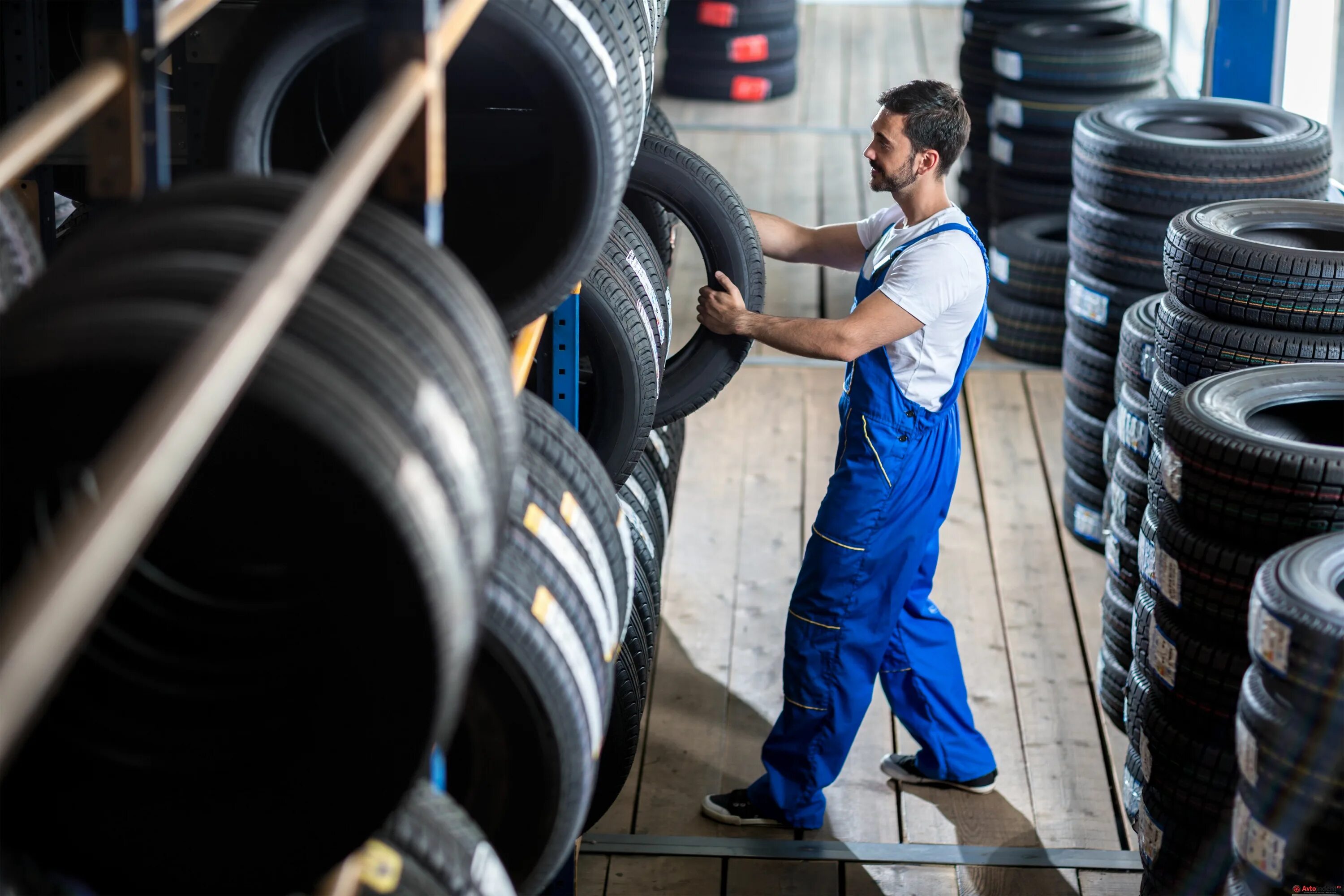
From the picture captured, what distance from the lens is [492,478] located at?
1418 millimetres

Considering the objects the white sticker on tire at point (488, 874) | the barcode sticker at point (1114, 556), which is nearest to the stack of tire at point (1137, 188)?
the barcode sticker at point (1114, 556)

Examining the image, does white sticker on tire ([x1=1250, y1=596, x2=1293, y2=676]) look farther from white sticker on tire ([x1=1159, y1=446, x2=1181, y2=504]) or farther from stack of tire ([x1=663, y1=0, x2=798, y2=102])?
stack of tire ([x1=663, y1=0, x2=798, y2=102])

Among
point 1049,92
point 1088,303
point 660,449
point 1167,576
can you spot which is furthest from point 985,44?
point 1167,576

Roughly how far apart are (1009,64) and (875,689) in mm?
3373

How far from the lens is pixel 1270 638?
230 cm

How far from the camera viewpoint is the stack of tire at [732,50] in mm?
11086

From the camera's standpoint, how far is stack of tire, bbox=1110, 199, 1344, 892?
9.02ft

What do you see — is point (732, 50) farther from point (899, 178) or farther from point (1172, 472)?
point (1172, 472)

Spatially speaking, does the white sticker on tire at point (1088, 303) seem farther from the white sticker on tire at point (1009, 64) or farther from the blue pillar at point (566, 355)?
the blue pillar at point (566, 355)

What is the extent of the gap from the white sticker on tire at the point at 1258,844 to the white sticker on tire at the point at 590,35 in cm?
153

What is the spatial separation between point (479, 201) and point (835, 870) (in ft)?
6.64

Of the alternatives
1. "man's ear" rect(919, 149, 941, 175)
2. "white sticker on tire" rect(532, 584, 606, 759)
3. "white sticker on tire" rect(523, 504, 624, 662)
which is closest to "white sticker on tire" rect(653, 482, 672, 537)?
"man's ear" rect(919, 149, 941, 175)

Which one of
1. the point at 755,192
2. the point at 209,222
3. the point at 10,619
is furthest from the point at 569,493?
the point at 755,192

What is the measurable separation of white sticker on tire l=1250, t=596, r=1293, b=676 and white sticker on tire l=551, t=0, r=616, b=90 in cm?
129
